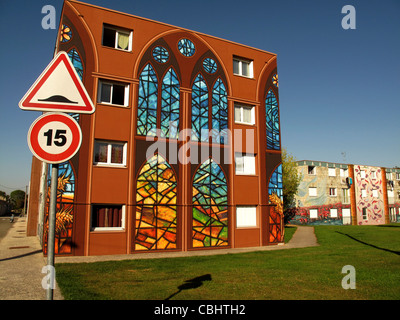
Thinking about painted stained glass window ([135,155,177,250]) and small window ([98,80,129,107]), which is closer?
painted stained glass window ([135,155,177,250])

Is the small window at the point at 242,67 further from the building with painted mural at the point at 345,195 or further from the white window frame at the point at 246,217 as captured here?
the building with painted mural at the point at 345,195

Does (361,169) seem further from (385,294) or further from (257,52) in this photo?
(385,294)

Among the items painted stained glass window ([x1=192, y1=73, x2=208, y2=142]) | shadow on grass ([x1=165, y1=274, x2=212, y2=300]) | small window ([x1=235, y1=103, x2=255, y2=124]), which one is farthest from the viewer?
small window ([x1=235, y1=103, x2=255, y2=124])

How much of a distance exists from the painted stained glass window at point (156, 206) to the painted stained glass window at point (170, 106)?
137 centimetres

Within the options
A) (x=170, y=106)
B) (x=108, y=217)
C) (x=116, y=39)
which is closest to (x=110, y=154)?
(x=108, y=217)

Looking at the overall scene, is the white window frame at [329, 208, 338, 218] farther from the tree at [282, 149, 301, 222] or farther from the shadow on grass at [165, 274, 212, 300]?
the shadow on grass at [165, 274, 212, 300]

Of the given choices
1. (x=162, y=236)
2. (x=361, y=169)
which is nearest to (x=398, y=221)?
(x=361, y=169)

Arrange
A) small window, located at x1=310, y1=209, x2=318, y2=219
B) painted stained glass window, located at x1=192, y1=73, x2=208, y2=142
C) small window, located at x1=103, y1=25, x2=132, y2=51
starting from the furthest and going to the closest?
small window, located at x1=310, y1=209, x2=318, y2=219
painted stained glass window, located at x1=192, y1=73, x2=208, y2=142
small window, located at x1=103, y1=25, x2=132, y2=51

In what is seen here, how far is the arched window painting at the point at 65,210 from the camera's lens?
1209 centimetres

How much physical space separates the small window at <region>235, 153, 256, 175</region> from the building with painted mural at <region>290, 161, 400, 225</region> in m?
25.4

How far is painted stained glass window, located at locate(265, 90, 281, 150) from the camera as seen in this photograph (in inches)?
677

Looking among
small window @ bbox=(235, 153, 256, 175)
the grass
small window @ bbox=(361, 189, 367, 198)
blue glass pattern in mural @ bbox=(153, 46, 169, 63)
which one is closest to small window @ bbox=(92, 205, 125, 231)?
the grass

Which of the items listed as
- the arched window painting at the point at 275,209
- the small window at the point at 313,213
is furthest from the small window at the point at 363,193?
the arched window painting at the point at 275,209
